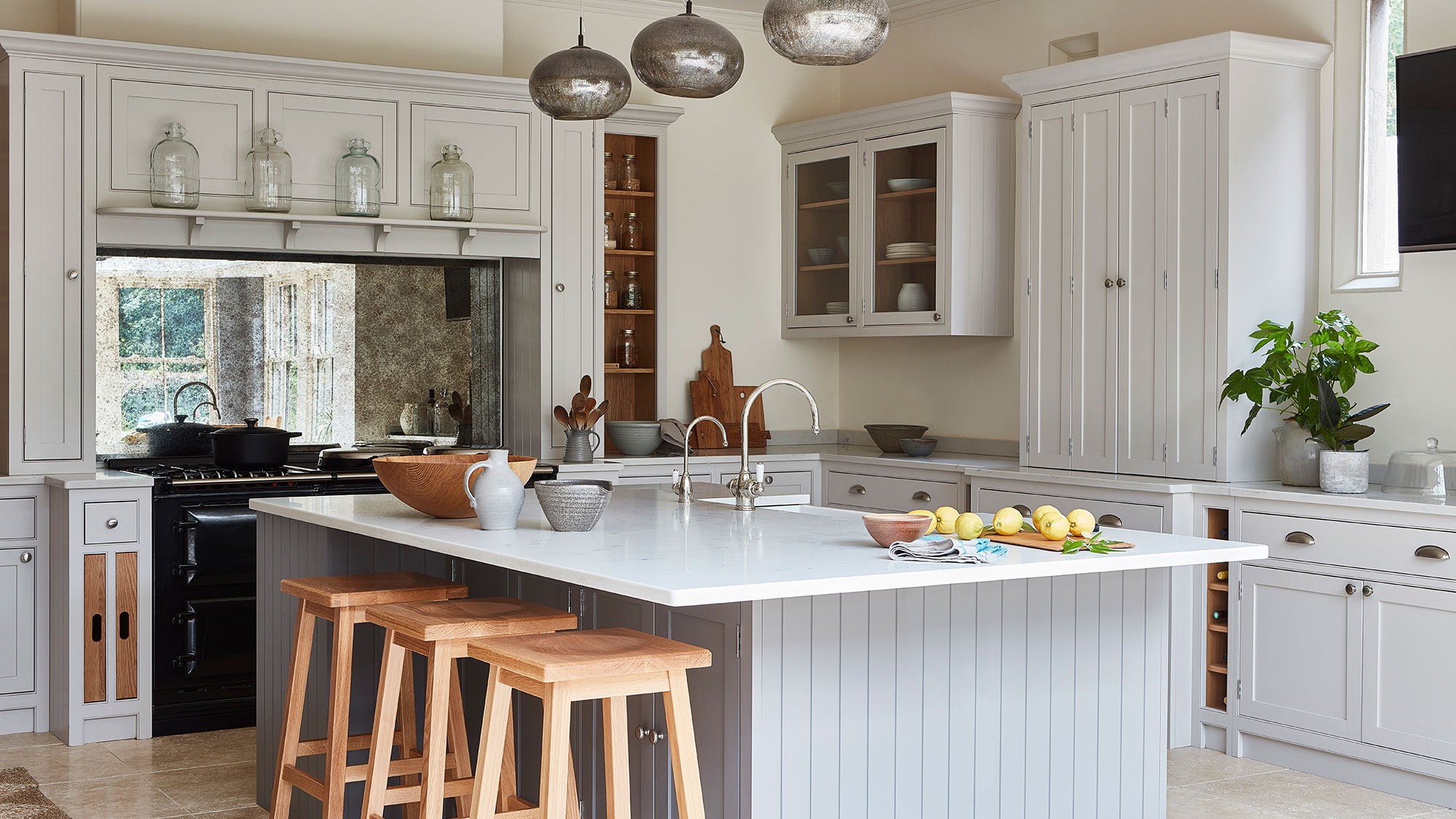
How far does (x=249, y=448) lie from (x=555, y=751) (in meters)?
3.11

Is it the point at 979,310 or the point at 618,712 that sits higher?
→ the point at 979,310

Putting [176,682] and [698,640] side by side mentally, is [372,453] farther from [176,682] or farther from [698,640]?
[698,640]

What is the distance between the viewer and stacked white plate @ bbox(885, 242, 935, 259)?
5973mm

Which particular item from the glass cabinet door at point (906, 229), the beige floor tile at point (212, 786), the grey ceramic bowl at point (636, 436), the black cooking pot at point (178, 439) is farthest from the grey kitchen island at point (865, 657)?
the glass cabinet door at point (906, 229)

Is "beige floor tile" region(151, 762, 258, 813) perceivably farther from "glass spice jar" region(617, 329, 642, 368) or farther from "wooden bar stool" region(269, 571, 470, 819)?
"glass spice jar" region(617, 329, 642, 368)

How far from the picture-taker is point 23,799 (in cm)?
406

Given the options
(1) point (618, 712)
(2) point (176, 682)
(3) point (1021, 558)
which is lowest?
(2) point (176, 682)

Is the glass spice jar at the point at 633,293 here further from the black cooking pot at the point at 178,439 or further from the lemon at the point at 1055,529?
the lemon at the point at 1055,529

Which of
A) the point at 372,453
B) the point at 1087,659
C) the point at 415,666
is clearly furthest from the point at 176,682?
the point at 1087,659

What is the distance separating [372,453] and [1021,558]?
3483 millimetres

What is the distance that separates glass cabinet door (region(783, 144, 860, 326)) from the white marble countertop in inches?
109

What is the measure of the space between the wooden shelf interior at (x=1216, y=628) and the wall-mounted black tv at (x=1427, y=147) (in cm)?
106

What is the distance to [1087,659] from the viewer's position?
3117 mm

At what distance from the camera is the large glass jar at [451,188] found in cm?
543
